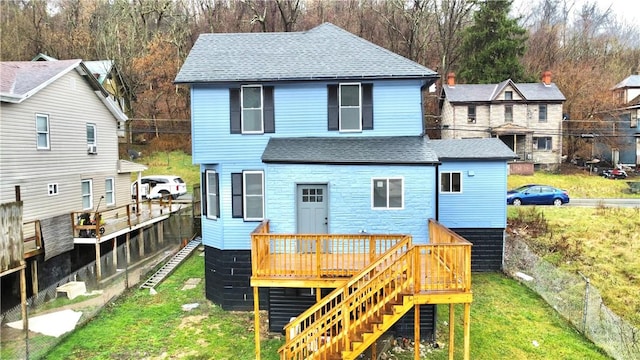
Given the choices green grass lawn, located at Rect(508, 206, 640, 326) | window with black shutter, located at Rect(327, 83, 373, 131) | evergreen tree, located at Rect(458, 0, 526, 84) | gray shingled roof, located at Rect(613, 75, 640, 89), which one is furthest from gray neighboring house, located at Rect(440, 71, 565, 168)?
window with black shutter, located at Rect(327, 83, 373, 131)

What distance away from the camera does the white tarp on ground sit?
1102 centimetres

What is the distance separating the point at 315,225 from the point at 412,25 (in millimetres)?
36567

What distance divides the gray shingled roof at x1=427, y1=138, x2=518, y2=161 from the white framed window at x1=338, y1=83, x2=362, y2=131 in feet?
15.6

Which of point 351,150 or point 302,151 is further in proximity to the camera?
point 351,150

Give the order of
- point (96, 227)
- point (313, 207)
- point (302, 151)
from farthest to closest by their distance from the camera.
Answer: point (96, 227) < point (302, 151) < point (313, 207)

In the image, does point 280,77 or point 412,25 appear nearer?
point 280,77

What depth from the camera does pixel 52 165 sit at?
16.3 meters

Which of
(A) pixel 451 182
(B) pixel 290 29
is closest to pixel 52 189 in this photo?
(A) pixel 451 182

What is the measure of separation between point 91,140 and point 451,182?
17.1 meters

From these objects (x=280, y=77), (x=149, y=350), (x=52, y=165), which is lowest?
(x=149, y=350)

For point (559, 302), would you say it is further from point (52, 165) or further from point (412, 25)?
point (412, 25)

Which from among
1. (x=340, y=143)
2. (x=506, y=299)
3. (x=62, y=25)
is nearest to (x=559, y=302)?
(x=506, y=299)

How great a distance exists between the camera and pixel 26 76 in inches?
640

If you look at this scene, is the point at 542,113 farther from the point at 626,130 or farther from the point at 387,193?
the point at 387,193
